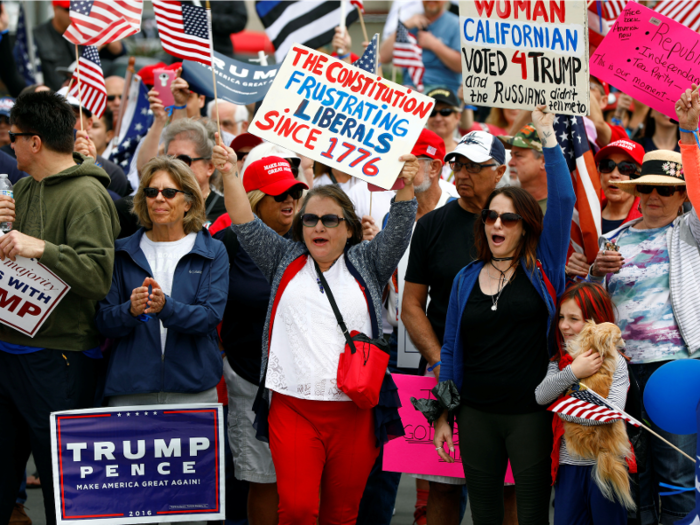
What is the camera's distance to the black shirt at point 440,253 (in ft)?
15.3

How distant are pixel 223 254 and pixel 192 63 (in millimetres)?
2703

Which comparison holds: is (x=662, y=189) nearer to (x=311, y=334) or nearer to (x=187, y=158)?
(x=311, y=334)

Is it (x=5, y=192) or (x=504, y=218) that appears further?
(x=5, y=192)

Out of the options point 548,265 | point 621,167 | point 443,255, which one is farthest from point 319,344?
point 621,167

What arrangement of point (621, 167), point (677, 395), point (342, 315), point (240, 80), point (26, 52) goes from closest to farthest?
point (677, 395)
point (342, 315)
point (621, 167)
point (240, 80)
point (26, 52)

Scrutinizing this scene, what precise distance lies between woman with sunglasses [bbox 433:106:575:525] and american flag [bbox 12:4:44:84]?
7090mm

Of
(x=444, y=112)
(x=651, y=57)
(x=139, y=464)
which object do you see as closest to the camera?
(x=139, y=464)

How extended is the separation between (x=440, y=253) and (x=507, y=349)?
33.3 inches

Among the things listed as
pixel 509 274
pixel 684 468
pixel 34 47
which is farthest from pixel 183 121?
pixel 34 47

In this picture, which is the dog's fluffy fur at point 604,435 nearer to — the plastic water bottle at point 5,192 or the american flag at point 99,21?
the plastic water bottle at point 5,192

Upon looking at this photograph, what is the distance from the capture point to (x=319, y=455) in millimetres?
4125

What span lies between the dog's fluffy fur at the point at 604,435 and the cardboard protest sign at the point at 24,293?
2.67 metres

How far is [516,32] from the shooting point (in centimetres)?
452

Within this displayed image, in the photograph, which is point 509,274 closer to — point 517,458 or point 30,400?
point 517,458
